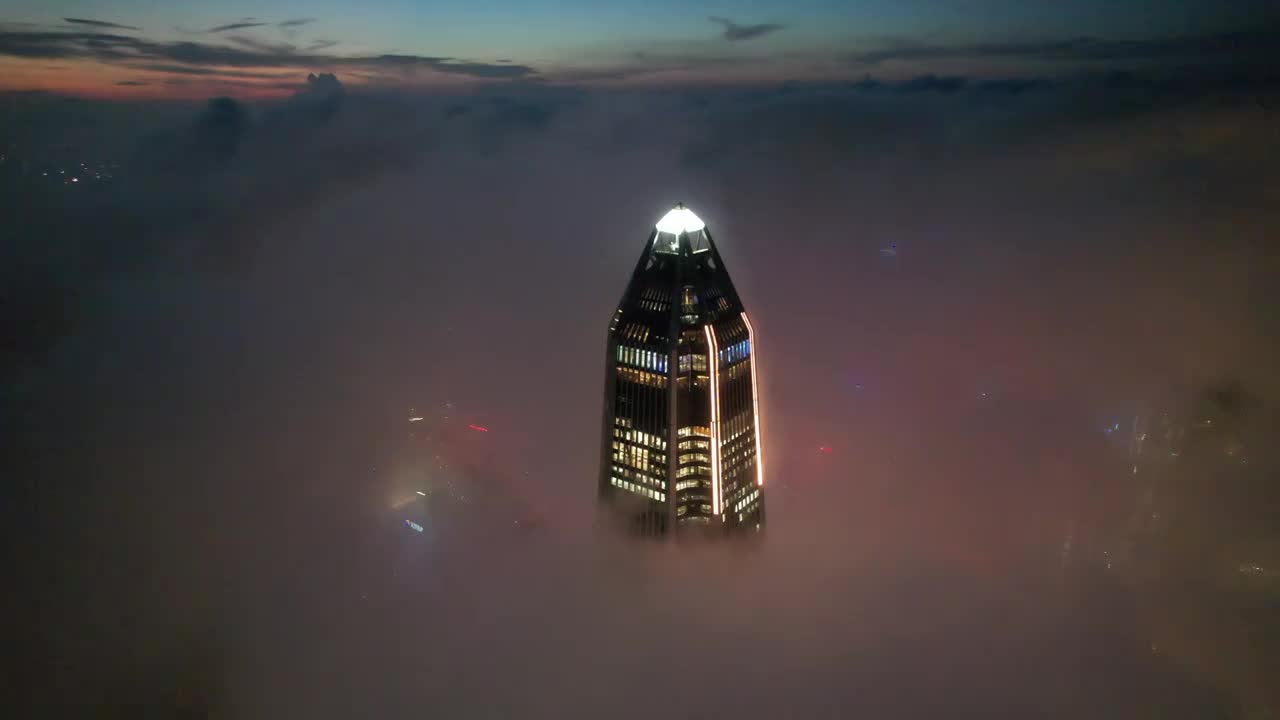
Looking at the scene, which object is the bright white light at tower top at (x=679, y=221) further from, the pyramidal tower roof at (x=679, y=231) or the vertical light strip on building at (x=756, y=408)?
the vertical light strip on building at (x=756, y=408)

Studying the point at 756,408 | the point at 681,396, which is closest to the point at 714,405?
the point at 681,396

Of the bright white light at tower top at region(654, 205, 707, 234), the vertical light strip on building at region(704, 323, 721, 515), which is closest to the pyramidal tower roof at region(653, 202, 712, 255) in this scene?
the bright white light at tower top at region(654, 205, 707, 234)

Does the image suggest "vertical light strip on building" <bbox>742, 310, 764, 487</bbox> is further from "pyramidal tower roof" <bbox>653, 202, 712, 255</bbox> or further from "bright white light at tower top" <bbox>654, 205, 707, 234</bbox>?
"bright white light at tower top" <bbox>654, 205, 707, 234</bbox>

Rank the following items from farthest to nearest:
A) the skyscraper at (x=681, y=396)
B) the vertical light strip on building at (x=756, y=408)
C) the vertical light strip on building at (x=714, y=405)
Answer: the vertical light strip on building at (x=756, y=408), the vertical light strip on building at (x=714, y=405), the skyscraper at (x=681, y=396)

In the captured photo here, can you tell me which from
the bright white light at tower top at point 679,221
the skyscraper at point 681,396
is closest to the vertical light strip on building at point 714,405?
the skyscraper at point 681,396

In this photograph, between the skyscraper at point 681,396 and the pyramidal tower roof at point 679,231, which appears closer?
the pyramidal tower roof at point 679,231

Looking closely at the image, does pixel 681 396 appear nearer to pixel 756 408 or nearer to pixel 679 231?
pixel 756 408

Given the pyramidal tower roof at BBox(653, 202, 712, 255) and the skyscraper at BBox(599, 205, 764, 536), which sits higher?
the pyramidal tower roof at BBox(653, 202, 712, 255)
